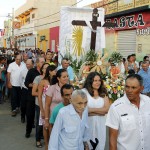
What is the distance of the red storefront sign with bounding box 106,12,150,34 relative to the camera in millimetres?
17562

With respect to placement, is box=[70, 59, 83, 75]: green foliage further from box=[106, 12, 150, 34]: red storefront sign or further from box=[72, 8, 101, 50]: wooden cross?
box=[106, 12, 150, 34]: red storefront sign

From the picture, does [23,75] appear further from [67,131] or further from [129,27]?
[129,27]

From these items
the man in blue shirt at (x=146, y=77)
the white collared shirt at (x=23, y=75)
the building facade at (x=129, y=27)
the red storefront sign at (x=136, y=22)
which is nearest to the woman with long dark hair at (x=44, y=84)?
the white collared shirt at (x=23, y=75)

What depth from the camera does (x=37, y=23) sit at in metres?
46.0

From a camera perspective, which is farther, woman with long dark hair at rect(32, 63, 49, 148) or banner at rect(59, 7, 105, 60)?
banner at rect(59, 7, 105, 60)

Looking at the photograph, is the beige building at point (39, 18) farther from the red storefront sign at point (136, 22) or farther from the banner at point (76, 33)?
the banner at point (76, 33)

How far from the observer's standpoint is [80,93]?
4.05m

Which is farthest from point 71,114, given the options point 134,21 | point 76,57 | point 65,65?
point 134,21

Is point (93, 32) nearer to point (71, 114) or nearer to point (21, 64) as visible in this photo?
point (21, 64)

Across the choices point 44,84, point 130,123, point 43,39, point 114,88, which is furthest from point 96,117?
point 43,39

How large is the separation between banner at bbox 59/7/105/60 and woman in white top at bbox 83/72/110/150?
198 inches

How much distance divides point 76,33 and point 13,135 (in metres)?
3.92

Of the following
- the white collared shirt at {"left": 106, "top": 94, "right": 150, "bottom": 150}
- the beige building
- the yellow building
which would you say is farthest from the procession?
the beige building

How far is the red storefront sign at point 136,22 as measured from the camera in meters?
17.6
